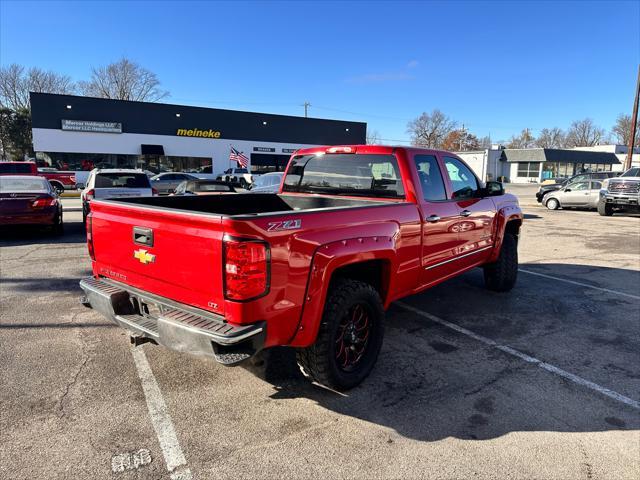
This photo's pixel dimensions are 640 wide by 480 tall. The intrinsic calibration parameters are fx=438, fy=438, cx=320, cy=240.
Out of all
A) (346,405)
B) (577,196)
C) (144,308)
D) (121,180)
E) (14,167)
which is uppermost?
(14,167)

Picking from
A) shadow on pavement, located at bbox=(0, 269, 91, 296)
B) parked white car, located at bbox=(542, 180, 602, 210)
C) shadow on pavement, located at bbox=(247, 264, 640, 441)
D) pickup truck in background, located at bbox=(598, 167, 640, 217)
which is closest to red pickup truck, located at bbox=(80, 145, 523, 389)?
shadow on pavement, located at bbox=(247, 264, 640, 441)

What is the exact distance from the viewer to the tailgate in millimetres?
A: 2746

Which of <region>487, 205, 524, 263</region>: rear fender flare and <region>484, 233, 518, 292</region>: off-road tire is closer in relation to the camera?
<region>487, 205, 524, 263</region>: rear fender flare

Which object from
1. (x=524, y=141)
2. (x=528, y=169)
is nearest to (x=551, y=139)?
(x=524, y=141)

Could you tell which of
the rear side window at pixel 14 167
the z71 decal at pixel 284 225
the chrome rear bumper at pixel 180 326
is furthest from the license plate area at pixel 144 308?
the rear side window at pixel 14 167

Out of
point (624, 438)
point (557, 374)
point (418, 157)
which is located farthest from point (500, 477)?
point (418, 157)

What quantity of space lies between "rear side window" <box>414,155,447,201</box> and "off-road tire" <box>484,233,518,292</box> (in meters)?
2.05

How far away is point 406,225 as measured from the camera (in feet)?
13.0

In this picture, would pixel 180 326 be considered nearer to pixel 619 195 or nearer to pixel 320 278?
pixel 320 278

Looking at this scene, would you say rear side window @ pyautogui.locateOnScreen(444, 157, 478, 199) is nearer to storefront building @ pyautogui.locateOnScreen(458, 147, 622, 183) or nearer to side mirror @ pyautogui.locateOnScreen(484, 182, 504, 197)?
side mirror @ pyautogui.locateOnScreen(484, 182, 504, 197)

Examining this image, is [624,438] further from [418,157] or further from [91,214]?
[91,214]

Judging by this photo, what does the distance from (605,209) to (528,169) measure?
153 feet

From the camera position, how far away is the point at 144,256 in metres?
3.25

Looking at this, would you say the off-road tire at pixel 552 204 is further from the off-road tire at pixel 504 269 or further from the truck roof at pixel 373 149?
the truck roof at pixel 373 149
